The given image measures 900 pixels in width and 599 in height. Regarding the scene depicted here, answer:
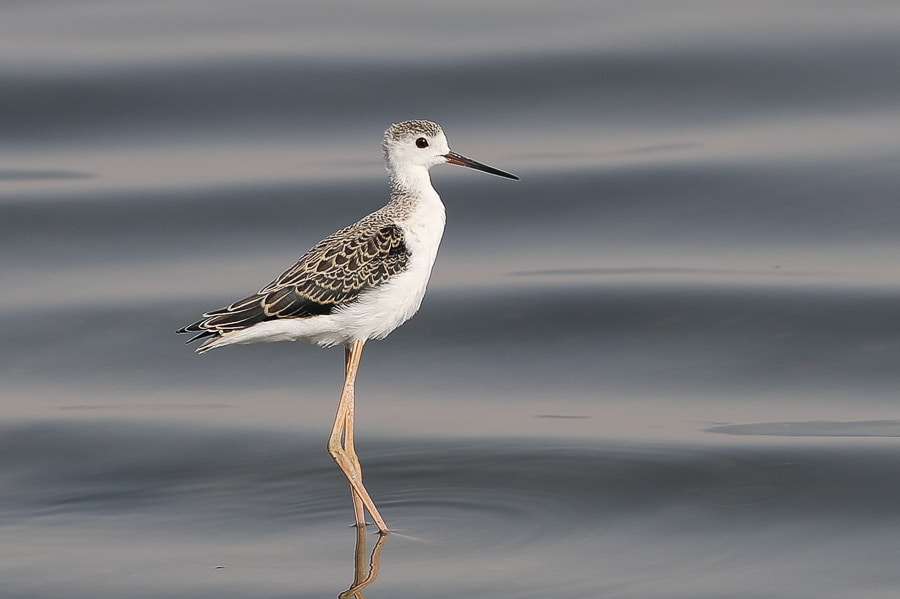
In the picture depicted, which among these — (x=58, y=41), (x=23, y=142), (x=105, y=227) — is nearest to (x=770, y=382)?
(x=105, y=227)

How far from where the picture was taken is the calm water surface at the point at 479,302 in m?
7.79

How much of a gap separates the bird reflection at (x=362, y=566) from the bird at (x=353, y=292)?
0.33 feet

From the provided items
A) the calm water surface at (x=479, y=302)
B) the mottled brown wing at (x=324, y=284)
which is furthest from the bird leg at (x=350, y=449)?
the mottled brown wing at (x=324, y=284)

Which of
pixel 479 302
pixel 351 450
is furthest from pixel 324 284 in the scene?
pixel 479 302

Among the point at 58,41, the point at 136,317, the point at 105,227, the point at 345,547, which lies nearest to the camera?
the point at 345,547

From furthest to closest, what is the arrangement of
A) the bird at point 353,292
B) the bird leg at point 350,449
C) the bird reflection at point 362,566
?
the bird leg at point 350,449 → the bird at point 353,292 → the bird reflection at point 362,566

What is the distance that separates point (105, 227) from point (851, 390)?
5926 mm

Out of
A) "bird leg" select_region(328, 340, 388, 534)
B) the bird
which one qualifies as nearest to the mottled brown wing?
the bird

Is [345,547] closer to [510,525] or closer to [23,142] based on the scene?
[510,525]

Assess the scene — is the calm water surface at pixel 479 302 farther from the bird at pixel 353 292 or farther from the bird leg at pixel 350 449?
the bird at pixel 353 292

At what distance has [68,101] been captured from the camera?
1452 centimetres

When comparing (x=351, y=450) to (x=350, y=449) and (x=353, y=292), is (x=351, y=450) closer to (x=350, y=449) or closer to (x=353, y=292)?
(x=350, y=449)

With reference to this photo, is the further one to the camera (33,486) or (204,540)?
(33,486)

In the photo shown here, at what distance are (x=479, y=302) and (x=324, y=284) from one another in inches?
139
